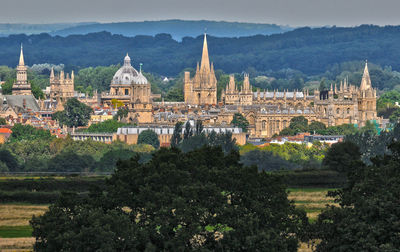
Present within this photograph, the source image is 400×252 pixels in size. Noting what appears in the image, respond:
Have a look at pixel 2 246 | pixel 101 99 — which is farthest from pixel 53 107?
pixel 2 246

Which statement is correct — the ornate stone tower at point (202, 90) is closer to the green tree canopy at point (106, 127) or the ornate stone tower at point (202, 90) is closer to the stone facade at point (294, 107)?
the stone facade at point (294, 107)

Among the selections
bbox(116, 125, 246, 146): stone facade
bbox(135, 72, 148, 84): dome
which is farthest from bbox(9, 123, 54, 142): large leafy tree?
bbox(135, 72, 148, 84): dome

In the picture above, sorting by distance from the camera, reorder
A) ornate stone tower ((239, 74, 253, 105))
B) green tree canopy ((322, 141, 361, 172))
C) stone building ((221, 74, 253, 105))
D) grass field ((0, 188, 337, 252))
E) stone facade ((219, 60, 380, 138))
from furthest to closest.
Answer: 1. stone building ((221, 74, 253, 105))
2. ornate stone tower ((239, 74, 253, 105))
3. stone facade ((219, 60, 380, 138))
4. green tree canopy ((322, 141, 361, 172))
5. grass field ((0, 188, 337, 252))

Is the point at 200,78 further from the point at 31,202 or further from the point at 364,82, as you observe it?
the point at 31,202

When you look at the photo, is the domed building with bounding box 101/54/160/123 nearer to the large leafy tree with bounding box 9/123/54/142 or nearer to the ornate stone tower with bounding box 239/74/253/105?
the ornate stone tower with bounding box 239/74/253/105

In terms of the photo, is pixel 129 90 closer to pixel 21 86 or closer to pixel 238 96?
pixel 21 86

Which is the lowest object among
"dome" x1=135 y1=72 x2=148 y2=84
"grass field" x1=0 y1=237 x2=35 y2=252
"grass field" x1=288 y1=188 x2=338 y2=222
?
"grass field" x1=0 y1=237 x2=35 y2=252

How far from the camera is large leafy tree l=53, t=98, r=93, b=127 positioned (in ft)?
480

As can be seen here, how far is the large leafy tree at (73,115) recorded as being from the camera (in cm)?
14625

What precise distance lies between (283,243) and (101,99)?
145m

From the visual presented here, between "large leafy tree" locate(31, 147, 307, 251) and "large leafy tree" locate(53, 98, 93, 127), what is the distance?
102 metres

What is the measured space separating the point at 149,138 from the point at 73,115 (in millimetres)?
27654

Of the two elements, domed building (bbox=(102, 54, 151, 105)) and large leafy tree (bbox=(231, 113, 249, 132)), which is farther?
domed building (bbox=(102, 54, 151, 105))

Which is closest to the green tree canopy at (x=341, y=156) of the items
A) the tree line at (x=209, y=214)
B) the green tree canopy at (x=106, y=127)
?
the tree line at (x=209, y=214)
